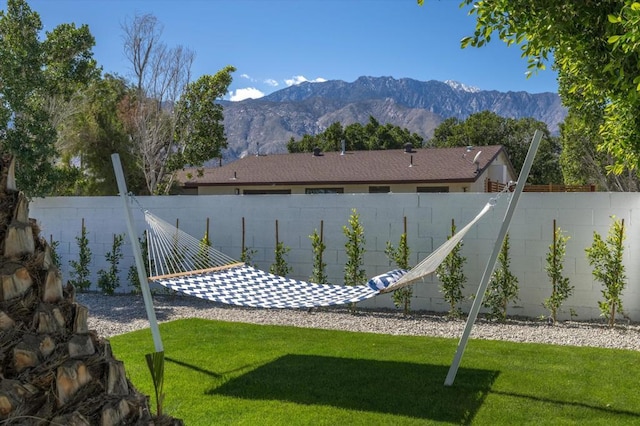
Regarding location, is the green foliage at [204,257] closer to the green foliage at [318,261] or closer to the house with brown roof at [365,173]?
the green foliage at [318,261]

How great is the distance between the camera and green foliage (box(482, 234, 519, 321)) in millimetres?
6605

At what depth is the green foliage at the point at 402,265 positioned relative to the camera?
7016 mm

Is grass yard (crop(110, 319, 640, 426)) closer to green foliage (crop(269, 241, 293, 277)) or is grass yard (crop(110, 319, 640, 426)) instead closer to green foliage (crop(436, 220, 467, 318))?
green foliage (crop(436, 220, 467, 318))

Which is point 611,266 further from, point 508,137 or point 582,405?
point 508,137

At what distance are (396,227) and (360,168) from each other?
997 cm

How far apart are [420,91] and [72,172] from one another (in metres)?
174

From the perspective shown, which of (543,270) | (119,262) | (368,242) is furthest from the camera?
(119,262)

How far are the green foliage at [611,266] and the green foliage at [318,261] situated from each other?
319 cm

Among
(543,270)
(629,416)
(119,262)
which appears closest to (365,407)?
(629,416)

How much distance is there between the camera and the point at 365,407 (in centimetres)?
375

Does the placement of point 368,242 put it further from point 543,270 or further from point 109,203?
point 109,203

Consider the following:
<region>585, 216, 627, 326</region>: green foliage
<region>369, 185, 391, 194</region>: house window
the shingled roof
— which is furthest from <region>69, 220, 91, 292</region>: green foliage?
<region>369, 185, 391, 194</region>: house window

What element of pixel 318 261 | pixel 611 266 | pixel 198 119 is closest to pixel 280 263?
pixel 318 261

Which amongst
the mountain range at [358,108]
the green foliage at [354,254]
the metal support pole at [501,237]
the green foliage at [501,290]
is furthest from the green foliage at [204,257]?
the mountain range at [358,108]
